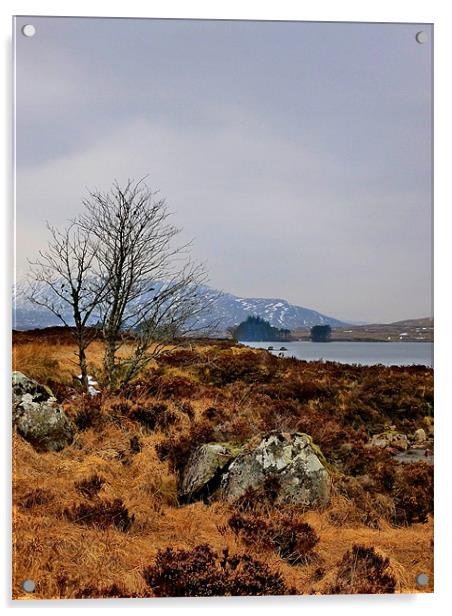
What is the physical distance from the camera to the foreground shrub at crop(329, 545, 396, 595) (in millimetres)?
4477

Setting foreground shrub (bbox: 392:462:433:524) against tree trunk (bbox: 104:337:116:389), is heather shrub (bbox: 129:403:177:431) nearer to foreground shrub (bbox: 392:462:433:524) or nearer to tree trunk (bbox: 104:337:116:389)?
tree trunk (bbox: 104:337:116:389)

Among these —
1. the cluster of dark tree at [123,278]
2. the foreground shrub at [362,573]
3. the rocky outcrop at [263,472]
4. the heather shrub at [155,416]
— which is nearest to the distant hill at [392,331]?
the rocky outcrop at [263,472]

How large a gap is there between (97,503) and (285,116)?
2509 millimetres

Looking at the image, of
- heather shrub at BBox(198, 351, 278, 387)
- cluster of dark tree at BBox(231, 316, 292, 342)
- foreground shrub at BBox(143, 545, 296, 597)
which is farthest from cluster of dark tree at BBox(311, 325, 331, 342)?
foreground shrub at BBox(143, 545, 296, 597)

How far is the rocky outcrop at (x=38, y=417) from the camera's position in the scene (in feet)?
14.7

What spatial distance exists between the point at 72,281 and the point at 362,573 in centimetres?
239

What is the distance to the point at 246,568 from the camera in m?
4.41

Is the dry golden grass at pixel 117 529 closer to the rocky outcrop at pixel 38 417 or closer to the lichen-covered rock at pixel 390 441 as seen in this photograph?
the rocky outcrop at pixel 38 417

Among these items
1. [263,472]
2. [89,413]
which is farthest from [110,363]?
[263,472]

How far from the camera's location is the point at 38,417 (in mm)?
4520

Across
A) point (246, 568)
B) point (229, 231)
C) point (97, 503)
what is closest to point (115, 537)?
point (97, 503)

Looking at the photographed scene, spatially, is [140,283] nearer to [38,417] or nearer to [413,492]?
[38,417]

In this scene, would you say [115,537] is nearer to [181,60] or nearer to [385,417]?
[385,417]

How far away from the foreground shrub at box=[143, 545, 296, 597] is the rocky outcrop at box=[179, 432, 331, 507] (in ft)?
1.06
